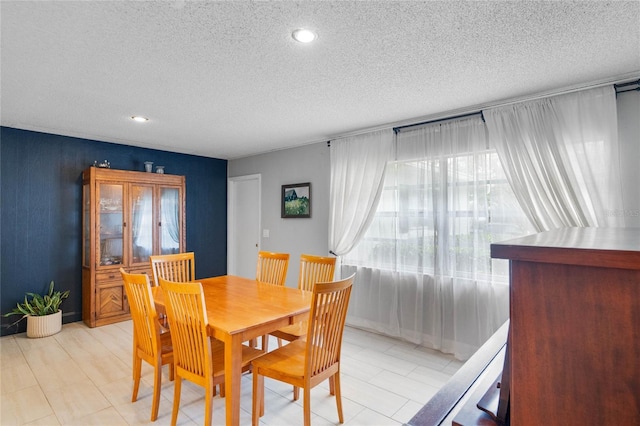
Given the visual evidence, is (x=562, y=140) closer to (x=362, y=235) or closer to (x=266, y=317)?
(x=362, y=235)

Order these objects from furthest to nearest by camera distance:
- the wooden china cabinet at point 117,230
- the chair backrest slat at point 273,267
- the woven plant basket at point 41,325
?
the wooden china cabinet at point 117,230
the woven plant basket at point 41,325
the chair backrest slat at point 273,267

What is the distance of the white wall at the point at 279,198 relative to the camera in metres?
4.40

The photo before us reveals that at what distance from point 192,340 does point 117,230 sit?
2.99 meters

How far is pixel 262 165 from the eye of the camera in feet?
17.1

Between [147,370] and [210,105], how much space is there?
8.15 ft

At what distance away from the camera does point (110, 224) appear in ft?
13.7

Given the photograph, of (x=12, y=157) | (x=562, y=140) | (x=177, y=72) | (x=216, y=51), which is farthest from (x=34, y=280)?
(x=562, y=140)

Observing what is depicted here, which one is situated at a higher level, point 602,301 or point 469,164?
point 469,164

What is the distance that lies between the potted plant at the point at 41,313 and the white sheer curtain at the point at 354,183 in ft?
11.0

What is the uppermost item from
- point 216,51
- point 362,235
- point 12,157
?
point 216,51

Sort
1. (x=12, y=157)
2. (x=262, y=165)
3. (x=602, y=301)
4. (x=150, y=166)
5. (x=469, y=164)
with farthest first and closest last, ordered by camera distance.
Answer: (x=262, y=165) → (x=150, y=166) → (x=12, y=157) → (x=469, y=164) → (x=602, y=301)

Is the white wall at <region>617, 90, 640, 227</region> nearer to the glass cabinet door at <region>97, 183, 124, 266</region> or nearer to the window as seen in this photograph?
the window

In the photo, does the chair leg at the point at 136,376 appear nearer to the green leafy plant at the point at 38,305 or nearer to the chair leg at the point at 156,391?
the chair leg at the point at 156,391

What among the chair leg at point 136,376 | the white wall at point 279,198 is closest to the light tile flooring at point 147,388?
the chair leg at point 136,376
